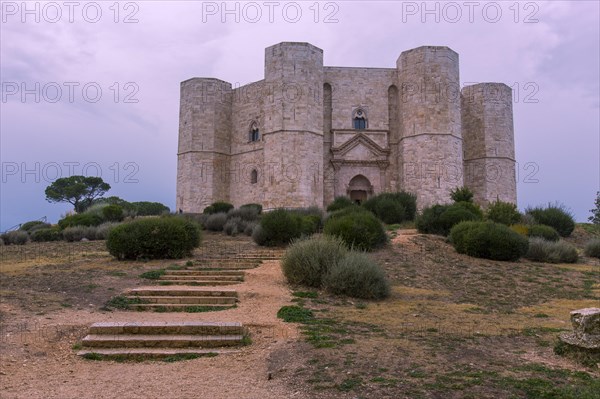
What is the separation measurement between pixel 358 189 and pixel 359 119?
4.26 m

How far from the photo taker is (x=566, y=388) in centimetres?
438

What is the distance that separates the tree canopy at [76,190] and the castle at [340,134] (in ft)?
51.1

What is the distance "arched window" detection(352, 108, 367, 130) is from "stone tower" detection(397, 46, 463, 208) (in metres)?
2.62

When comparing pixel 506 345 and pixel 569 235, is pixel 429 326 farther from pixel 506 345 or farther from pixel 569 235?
pixel 569 235

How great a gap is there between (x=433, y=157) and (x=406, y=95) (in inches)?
159

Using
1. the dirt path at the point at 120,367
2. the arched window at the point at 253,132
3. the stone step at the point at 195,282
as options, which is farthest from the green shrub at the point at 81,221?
the dirt path at the point at 120,367

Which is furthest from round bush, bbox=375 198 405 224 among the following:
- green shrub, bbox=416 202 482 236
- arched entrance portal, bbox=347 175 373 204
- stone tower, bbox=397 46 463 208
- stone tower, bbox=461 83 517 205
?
stone tower, bbox=461 83 517 205

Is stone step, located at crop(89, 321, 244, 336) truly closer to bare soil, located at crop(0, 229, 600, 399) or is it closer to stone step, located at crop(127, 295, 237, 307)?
bare soil, located at crop(0, 229, 600, 399)

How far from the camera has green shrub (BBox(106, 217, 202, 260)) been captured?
1264 centimetres

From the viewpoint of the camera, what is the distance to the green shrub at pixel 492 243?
45.3 ft

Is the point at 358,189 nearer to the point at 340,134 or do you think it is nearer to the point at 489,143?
the point at 340,134

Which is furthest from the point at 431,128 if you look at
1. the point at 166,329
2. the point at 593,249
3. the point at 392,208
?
the point at 166,329

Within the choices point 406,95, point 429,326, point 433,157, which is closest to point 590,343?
point 429,326

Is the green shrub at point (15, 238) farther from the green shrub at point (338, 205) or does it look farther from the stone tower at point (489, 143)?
the stone tower at point (489, 143)
